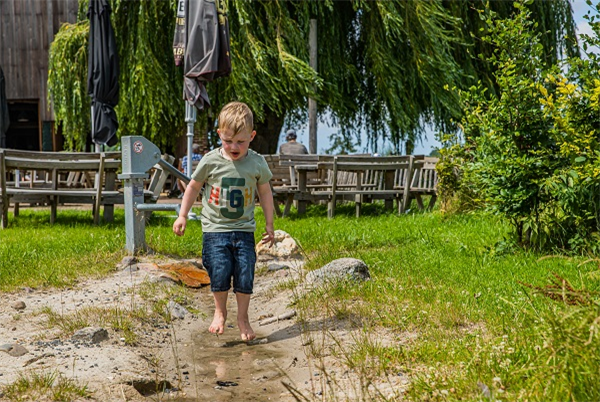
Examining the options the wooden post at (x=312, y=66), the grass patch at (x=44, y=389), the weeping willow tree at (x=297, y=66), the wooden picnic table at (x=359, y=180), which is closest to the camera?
the grass patch at (x=44, y=389)

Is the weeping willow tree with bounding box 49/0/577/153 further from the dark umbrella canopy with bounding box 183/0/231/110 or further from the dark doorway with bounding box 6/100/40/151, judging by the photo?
the dark doorway with bounding box 6/100/40/151

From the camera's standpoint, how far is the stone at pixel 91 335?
424cm

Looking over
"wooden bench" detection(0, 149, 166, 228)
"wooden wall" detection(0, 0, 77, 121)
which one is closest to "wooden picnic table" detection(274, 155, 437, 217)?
"wooden bench" detection(0, 149, 166, 228)

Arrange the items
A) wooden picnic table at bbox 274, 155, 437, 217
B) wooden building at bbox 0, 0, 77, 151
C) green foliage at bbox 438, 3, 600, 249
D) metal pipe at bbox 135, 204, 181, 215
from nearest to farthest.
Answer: green foliage at bbox 438, 3, 600, 249, metal pipe at bbox 135, 204, 181, 215, wooden picnic table at bbox 274, 155, 437, 217, wooden building at bbox 0, 0, 77, 151

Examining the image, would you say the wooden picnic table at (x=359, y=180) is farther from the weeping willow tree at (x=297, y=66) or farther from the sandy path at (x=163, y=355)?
the sandy path at (x=163, y=355)

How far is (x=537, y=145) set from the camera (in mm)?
6418

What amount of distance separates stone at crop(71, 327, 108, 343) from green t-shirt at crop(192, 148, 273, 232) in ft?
2.95

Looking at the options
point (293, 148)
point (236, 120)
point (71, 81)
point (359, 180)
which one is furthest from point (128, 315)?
point (71, 81)

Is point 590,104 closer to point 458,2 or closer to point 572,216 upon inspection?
point 572,216

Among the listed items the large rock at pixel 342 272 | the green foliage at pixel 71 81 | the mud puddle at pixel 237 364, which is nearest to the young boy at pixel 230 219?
the mud puddle at pixel 237 364

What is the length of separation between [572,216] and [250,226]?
3111mm

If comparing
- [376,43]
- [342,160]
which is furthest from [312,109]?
[342,160]

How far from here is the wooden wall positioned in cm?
2048

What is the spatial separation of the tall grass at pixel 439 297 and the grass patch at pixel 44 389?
1.31 m
